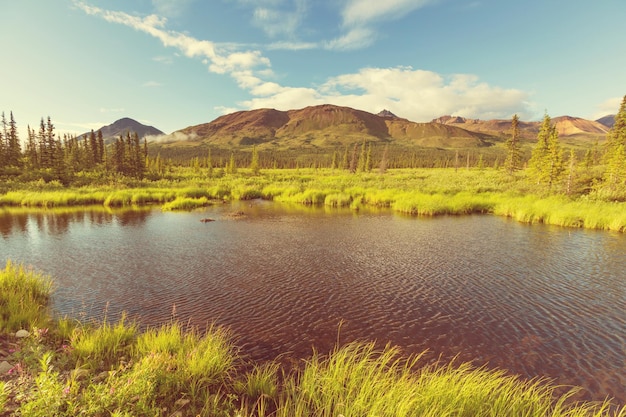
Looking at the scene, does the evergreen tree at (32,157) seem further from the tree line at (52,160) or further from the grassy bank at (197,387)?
the grassy bank at (197,387)

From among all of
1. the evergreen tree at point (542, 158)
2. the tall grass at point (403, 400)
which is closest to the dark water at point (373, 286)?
the tall grass at point (403, 400)

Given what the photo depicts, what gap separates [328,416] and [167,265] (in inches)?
497

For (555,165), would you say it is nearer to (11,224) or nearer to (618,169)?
(618,169)

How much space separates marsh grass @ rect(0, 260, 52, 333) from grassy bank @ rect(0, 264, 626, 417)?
0.37 feet

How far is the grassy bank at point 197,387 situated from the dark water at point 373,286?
154 centimetres

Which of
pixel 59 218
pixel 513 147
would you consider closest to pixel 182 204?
pixel 59 218

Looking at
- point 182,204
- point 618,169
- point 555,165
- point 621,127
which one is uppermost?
point 621,127

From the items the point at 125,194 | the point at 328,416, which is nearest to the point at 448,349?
the point at 328,416

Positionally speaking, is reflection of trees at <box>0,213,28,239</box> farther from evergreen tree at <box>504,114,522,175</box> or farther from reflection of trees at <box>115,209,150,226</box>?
evergreen tree at <box>504,114,522,175</box>

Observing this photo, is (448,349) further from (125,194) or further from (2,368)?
(125,194)

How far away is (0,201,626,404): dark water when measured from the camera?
857cm

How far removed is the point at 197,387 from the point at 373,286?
8537mm

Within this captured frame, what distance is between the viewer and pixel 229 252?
17.3 meters

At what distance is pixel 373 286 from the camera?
503 inches
